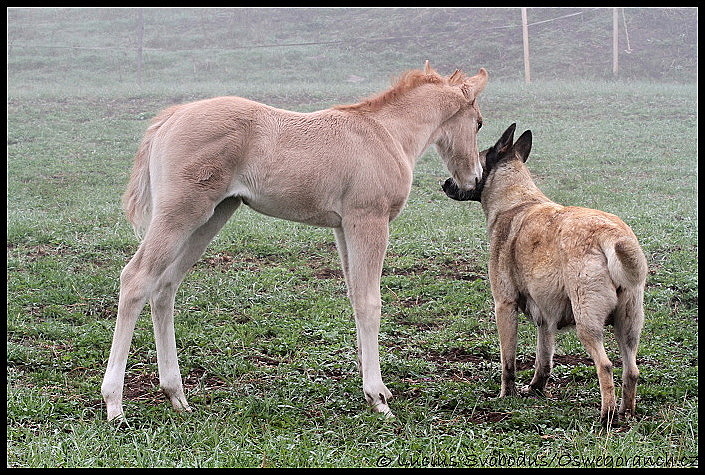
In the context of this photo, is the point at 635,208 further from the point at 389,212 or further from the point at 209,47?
the point at 209,47

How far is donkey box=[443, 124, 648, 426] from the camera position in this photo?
442 cm

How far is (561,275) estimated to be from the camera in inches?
183

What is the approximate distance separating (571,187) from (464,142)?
8616 millimetres

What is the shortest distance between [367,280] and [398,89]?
1454 mm

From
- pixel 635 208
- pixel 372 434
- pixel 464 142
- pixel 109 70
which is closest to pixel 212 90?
pixel 109 70

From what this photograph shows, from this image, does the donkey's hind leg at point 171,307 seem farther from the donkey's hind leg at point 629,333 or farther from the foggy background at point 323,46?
the foggy background at point 323,46

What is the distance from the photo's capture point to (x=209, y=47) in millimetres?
36531

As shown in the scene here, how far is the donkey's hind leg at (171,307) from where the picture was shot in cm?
491

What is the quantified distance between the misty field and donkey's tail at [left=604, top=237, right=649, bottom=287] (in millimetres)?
853

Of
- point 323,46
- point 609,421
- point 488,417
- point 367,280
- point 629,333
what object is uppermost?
point 367,280

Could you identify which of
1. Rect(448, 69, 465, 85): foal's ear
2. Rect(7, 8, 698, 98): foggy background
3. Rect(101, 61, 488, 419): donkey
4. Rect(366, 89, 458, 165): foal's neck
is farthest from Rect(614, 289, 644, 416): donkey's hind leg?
Rect(7, 8, 698, 98): foggy background

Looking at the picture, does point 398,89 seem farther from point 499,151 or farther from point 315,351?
point 315,351

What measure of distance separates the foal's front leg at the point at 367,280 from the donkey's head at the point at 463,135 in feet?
3.40

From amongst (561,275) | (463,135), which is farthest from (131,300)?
(463,135)
